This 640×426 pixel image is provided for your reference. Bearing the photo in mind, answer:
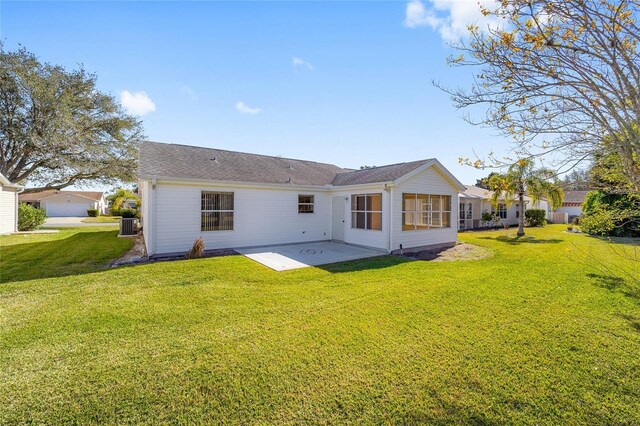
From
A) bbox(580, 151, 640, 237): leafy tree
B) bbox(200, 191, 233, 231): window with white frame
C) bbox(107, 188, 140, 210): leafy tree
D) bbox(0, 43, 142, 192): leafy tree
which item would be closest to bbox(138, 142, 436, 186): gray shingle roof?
bbox(200, 191, 233, 231): window with white frame

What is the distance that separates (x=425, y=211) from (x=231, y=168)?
939 centimetres

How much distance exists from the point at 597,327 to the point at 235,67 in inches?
543

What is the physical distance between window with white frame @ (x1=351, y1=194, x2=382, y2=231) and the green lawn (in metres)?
5.07

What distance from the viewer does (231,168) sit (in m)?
13.2

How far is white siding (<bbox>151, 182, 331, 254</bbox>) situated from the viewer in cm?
1042

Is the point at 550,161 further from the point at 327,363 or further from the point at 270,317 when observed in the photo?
the point at 270,317

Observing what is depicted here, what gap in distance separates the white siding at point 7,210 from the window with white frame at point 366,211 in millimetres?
21227

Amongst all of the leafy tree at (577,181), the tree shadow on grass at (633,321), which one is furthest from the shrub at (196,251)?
the tree shadow on grass at (633,321)

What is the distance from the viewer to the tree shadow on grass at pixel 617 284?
6561 mm

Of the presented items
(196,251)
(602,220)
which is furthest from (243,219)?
(602,220)

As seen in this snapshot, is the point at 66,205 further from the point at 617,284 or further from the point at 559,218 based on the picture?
the point at 559,218

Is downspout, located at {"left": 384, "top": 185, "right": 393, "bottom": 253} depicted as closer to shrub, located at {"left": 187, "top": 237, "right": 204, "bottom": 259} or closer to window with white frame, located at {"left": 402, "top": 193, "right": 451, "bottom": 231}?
window with white frame, located at {"left": 402, "top": 193, "right": 451, "bottom": 231}

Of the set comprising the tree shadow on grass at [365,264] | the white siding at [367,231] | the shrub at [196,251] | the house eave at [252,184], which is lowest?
the tree shadow on grass at [365,264]

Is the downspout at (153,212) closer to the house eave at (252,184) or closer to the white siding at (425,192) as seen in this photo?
the house eave at (252,184)
